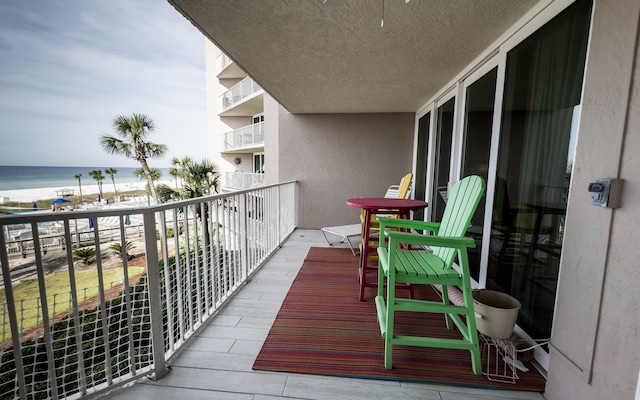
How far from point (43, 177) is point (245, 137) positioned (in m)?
40.0

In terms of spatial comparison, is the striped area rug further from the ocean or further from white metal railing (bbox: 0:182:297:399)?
the ocean

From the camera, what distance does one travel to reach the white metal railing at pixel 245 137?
1123cm

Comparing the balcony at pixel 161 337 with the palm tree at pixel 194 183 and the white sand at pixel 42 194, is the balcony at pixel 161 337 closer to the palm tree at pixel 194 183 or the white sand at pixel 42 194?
the palm tree at pixel 194 183

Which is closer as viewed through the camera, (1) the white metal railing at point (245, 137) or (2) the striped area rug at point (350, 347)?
(2) the striped area rug at point (350, 347)

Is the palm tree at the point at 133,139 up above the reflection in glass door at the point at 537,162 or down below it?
above

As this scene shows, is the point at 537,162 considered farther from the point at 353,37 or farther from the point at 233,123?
the point at 233,123

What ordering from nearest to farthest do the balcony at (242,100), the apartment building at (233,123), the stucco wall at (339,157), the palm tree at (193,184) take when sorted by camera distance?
the stucco wall at (339,157) < the palm tree at (193,184) < the balcony at (242,100) < the apartment building at (233,123)

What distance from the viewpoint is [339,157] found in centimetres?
497

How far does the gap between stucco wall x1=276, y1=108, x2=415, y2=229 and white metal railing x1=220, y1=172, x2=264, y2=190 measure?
19.1 feet

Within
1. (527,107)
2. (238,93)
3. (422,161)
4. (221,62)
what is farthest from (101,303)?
(221,62)

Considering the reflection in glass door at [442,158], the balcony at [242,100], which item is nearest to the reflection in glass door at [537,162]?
the reflection in glass door at [442,158]

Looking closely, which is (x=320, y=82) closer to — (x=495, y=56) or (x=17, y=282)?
(x=495, y=56)

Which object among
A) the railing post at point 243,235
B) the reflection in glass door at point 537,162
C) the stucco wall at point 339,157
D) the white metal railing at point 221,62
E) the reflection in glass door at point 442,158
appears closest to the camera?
the reflection in glass door at point 537,162

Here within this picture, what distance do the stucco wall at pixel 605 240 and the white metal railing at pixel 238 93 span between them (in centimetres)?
1054
